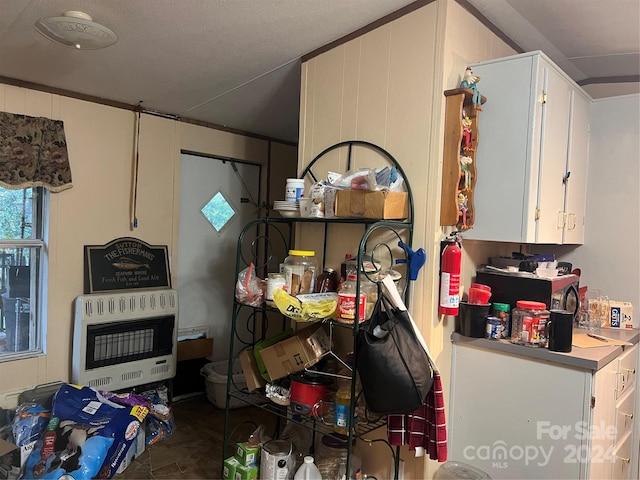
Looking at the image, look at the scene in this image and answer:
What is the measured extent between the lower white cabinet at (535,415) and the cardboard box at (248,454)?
2.83 feet

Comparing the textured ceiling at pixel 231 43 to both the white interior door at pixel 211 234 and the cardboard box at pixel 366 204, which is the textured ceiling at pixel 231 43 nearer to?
the white interior door at pixel 211 234

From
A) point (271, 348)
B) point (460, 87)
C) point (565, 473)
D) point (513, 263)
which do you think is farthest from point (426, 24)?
point (565, 473)

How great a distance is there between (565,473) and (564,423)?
193 millimetres

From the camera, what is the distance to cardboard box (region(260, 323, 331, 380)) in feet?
6.50

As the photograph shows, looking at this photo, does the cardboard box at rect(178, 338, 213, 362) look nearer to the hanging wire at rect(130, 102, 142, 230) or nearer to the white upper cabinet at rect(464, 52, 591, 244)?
the hanging wire at rect(130, 102, 142, 230)

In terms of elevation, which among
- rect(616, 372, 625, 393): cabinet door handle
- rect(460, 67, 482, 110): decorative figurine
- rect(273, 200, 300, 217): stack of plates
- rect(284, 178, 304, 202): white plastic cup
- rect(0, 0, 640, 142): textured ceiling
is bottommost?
rect(616, 372, 625, 393): cabinet door handle

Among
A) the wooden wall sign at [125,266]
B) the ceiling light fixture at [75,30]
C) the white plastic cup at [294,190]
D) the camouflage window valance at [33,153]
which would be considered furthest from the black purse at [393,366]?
the camouflage window valance at [33,153]

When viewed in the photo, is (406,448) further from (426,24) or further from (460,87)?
(426,24)

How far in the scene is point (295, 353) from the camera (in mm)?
1995

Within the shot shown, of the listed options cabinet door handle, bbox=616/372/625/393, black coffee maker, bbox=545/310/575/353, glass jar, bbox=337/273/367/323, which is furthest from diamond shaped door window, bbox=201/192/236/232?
cabinet door handle, bbox=616/372/625/393

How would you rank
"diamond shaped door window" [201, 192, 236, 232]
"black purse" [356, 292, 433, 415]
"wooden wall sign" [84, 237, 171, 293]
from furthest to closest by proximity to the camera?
"diamond shaped door window" [201, 192, 236, 232] → "wooden wall sign" [84, 237, 171, 293] → "black purse" [356, 292, 433, 415]

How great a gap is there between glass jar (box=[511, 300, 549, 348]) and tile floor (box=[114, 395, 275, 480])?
143cm

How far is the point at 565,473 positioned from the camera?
1805 mm

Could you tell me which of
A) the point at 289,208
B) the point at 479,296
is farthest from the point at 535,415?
the point at 289,208
